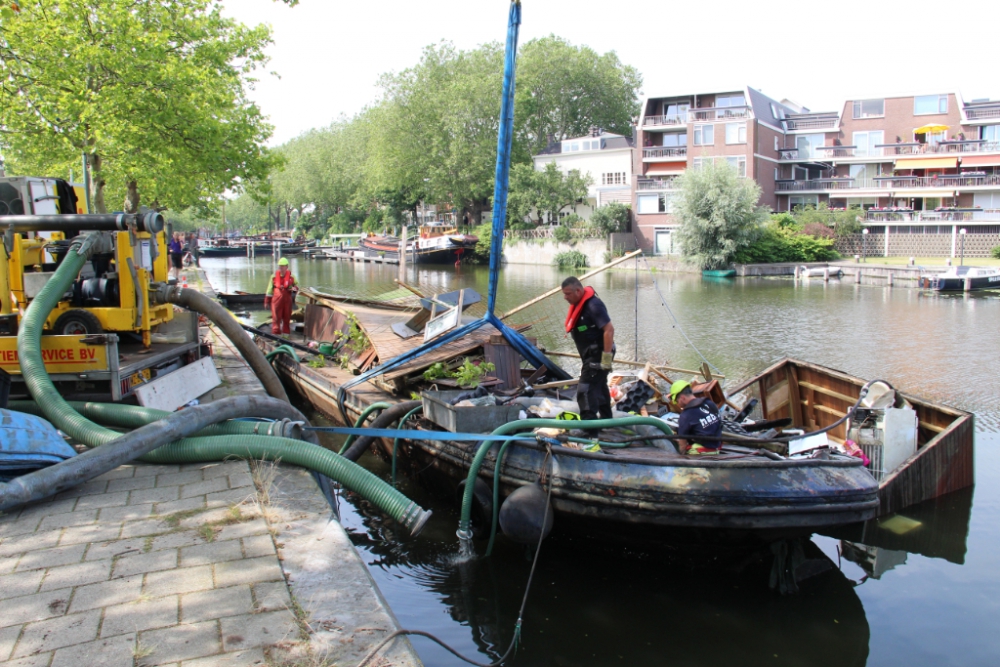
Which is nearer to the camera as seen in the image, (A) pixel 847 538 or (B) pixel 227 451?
(B) pixel 227 451

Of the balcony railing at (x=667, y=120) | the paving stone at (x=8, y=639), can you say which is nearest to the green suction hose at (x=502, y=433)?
the paving stone at (x=8, y=639)

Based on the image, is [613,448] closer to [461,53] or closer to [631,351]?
[631,351]

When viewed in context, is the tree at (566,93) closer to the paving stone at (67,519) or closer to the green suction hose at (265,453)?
the green suction hose at (265,453)

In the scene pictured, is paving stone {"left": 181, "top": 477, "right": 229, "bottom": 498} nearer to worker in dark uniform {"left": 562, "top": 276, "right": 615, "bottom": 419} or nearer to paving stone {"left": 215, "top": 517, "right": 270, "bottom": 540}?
paving stone {"left": 215, "top": 517, "right": 270, "bottom": 540}

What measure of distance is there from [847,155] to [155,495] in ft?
174

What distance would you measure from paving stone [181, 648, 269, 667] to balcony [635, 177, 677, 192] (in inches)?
1887

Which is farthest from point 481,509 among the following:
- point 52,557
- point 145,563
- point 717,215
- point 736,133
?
point 736,133

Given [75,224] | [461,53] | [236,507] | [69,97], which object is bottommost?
[236,507]

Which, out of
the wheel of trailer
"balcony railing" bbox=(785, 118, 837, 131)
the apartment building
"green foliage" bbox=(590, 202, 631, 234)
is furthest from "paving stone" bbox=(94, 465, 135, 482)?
"balcony railing" bbox=(785, 118, 837, 131)

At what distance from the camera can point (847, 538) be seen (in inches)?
281

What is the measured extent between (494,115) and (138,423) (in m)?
51.7

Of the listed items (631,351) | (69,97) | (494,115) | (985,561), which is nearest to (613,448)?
(985,561)

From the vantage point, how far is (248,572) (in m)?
4.12

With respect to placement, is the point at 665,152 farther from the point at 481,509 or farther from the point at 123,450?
the point at 123,450
